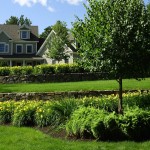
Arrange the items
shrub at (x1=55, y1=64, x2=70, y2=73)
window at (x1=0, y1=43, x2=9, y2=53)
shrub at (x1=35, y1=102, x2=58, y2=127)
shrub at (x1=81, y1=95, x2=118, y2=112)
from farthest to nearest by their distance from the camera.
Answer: window at (x1=0, y1=43, x2=9, y2=53) → shrub at (x1=55, y1=64, x2=70, y2=73) → shrub at (x1=81, y1=95, x2=118, y2=112) → shrub at (x1=35, y1=102, x2=58, y2=127)

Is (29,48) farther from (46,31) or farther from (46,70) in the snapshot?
(46,31)

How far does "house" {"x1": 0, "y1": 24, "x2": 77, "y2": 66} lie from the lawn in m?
39.2

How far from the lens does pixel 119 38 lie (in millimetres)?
11305

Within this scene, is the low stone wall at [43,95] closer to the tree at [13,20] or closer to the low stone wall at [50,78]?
the low stone wall at [50,78]

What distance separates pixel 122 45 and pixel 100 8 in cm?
150

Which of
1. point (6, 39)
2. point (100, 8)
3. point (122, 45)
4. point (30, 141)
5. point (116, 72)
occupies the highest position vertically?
point (6, 39)

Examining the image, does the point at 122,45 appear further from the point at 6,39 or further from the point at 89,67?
the point at 6,39

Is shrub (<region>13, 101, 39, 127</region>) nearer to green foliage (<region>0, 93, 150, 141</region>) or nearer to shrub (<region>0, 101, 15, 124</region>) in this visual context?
green foliage (<region>0, 93, 150, 141</region>)

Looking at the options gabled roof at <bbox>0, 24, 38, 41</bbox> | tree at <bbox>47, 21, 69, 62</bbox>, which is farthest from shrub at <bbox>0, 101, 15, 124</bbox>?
gabled roof at <bbox>0, 24, 38, 41</bbox>

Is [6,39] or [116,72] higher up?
[6,39]

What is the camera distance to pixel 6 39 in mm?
50562

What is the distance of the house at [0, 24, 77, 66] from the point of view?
5009 centimetres

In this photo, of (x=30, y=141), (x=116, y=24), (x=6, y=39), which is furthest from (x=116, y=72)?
(x=6, y=39)

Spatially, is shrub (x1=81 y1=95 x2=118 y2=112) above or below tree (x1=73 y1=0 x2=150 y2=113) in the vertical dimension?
below
